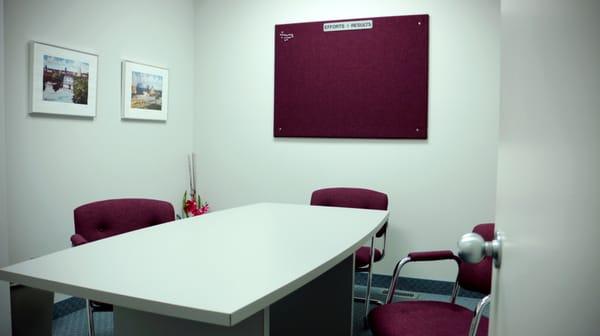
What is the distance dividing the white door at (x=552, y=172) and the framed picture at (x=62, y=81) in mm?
2870

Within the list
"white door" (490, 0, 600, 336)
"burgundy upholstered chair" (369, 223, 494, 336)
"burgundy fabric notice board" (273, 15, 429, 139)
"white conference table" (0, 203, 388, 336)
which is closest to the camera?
"white door" (490, 0, 600, 336)

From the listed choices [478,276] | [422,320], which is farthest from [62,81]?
[478,276]

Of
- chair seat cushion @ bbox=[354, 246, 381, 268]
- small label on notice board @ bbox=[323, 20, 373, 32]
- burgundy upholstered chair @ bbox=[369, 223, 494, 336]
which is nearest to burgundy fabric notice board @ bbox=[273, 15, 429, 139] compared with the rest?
small label on notice board @ bbox=[323, 20, 373, 32]

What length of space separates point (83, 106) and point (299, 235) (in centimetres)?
213

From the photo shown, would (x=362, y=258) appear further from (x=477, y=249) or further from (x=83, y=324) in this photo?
(x=477, y=249)

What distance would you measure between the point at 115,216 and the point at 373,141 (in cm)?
218

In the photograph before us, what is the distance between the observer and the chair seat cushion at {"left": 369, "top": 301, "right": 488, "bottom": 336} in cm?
172

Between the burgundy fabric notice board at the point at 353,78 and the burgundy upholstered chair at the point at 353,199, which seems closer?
the burgundy upholstered chair at the point at 353,199

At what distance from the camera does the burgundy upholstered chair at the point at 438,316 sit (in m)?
1.71

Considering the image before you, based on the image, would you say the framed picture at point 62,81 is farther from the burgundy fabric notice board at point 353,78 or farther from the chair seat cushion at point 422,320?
the chair seat cushion at point 422,320

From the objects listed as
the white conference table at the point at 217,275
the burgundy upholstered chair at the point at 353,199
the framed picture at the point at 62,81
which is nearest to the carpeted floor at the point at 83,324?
the burgundy upholstered chair at the point at 353,199

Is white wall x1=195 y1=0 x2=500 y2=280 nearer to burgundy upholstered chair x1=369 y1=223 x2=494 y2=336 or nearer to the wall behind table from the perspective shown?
the wall behind table

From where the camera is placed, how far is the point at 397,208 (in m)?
3.80

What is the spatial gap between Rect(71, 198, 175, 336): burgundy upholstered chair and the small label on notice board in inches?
85.7
